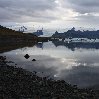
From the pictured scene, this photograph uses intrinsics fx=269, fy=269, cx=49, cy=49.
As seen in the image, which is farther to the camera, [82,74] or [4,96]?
[82,74]

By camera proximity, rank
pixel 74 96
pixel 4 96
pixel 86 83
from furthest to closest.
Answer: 1. pixel 86 83
2. pixel 74 96
3. pixel 4 96

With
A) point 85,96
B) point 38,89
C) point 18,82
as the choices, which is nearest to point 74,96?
point 85,96

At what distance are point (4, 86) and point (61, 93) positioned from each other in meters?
7.42

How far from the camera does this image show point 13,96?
29859mm

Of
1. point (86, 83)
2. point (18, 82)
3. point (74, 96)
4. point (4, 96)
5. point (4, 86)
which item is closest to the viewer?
point (4, 96)

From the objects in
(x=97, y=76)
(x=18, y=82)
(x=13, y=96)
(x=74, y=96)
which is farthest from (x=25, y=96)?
(x=97, y=76)

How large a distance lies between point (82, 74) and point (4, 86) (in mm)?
25169

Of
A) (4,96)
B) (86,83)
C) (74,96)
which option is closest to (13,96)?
(4,96)

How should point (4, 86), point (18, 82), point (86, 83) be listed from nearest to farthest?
point (4, 86), point (18, 82), point (86, 83)

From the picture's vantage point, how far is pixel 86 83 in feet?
152

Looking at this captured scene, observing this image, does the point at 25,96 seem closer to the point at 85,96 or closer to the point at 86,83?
the point at 85,96

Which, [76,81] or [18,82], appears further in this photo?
[76,81]

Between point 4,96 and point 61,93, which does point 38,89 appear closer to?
point 61,93

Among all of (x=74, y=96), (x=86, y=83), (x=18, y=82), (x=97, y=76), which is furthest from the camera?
(x=97, y=76)
